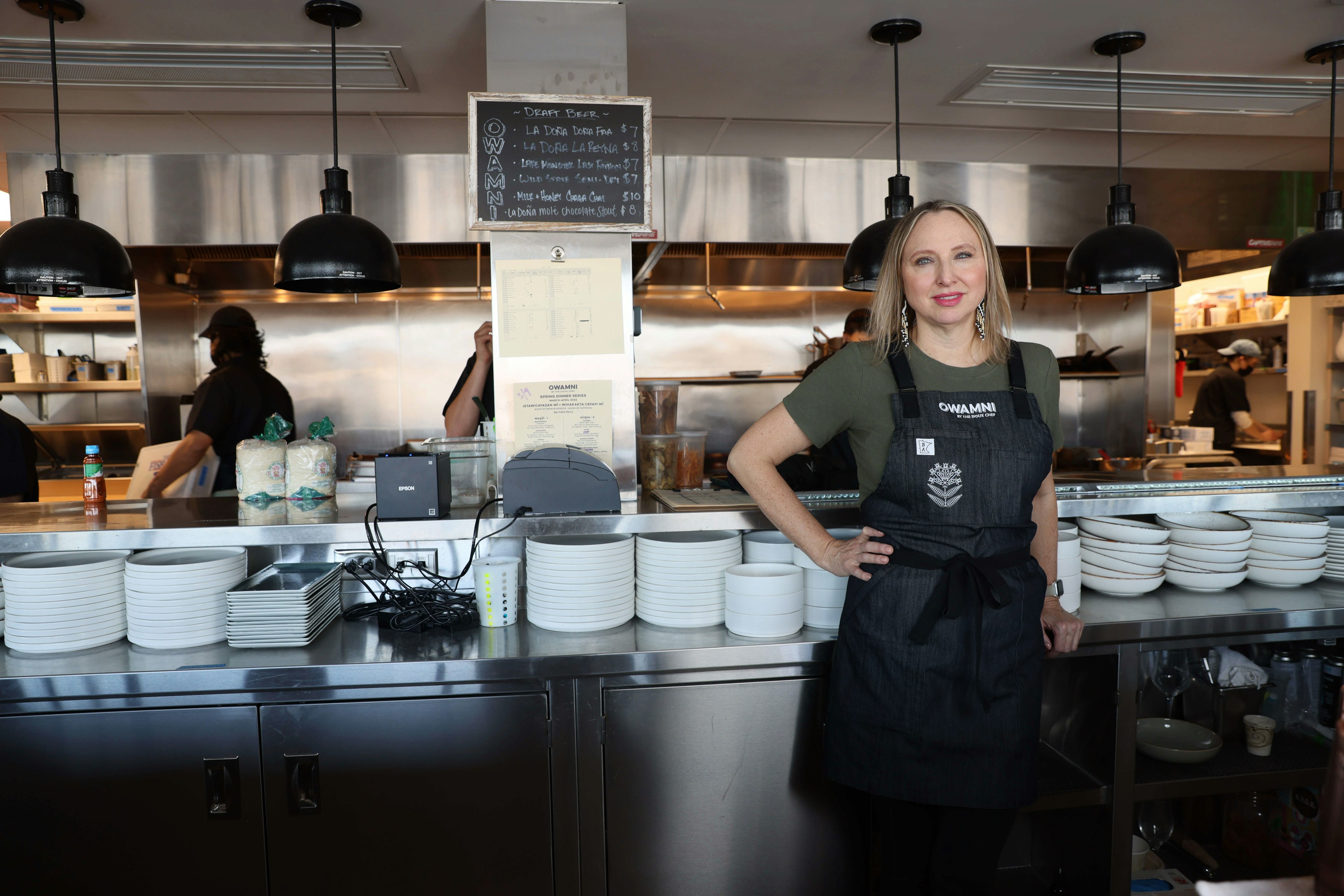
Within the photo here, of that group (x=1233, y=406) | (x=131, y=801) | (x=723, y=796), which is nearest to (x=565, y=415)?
(x=723, y=796)

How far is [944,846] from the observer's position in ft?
5.56

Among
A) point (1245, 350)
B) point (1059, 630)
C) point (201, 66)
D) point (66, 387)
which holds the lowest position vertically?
point (1059, 630)

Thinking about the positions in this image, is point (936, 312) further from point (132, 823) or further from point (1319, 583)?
point (132, 823)

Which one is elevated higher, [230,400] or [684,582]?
[230,400]

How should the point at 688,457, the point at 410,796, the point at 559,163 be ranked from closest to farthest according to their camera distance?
1. the point at 410,796
2. the point at 559,163
3. the point at 688,457

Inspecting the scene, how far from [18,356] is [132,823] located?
520 cm

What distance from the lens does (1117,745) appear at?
205cm

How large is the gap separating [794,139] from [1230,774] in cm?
327

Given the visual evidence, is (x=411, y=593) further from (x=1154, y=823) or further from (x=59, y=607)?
(x=1154, y=823)

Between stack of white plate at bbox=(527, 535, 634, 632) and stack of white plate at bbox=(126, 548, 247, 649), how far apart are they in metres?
0.74

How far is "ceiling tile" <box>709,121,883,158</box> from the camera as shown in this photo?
3.96m

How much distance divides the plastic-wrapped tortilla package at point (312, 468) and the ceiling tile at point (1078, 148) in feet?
12.1

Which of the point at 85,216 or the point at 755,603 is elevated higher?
the point at 85,216

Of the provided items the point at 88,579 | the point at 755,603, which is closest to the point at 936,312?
the point at 755,603
